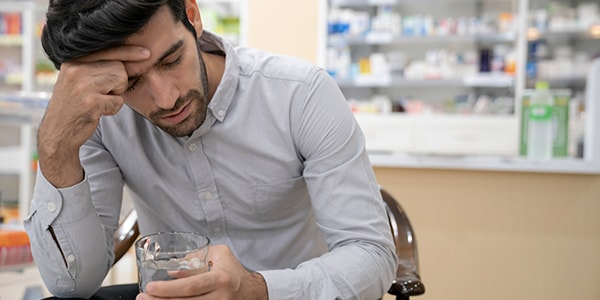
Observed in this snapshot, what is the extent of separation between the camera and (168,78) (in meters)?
0.98

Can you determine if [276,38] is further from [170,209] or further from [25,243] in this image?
[170,209]

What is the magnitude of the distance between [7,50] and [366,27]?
2.99 meters

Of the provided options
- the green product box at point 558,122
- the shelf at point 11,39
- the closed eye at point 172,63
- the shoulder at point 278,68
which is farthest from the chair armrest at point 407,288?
the shelf at point 11,39

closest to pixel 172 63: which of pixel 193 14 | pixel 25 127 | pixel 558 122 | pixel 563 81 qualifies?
pixel 193 14

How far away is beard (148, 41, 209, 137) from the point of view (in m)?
1.01

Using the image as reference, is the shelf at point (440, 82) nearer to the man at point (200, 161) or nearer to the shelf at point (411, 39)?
the shelf at point (411, 39)

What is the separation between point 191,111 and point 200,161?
0.15 metres

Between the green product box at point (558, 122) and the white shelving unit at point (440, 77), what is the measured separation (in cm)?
194

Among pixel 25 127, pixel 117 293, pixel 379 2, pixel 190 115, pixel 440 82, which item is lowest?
pixel 25 127

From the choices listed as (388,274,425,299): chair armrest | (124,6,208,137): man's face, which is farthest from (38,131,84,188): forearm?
(388,274,425,299): chair armrest

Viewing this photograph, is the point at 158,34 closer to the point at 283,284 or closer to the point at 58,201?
the point at 58,201

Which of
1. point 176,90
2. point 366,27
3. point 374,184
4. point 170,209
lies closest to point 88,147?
point 170,209

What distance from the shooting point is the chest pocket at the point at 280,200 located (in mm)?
1189

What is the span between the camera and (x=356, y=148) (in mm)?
1130
